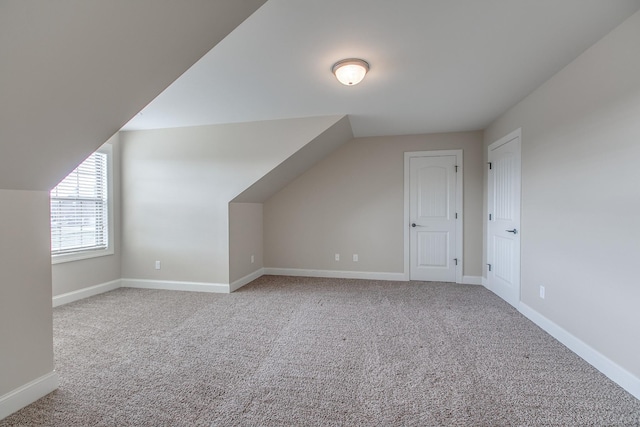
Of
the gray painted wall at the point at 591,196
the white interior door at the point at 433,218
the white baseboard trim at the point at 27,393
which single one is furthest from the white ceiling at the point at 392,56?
the white baseboard trim at the point at 27,393

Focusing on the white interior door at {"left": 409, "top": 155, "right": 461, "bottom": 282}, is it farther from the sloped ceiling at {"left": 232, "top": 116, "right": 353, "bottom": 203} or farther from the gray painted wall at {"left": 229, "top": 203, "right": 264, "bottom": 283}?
the gray painted wall at {"left": 229, "top": 203, "right": 264, "bottom": 283}

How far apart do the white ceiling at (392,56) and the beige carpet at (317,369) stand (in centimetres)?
233

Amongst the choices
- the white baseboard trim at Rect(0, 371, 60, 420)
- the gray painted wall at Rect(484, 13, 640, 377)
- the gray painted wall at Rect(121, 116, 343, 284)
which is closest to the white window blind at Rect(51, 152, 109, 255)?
the gray painted wall at Rect(121, 116, 343, 284)

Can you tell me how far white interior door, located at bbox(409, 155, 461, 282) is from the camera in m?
4.36

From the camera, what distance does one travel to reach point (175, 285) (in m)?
4.06

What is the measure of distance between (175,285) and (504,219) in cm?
456

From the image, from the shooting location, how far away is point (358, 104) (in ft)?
10.4

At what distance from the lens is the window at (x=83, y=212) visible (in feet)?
11.2

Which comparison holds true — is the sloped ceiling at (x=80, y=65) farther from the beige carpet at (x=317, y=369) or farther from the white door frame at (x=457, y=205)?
the white door frame at (x=457, y=205)

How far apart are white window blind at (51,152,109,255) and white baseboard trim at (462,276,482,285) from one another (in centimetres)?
533

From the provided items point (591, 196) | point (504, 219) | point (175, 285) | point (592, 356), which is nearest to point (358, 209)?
point (504, 219)

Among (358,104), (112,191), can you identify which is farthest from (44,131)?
(112,191)

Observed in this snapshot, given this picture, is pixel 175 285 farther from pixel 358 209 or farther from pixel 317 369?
pixel 358 209

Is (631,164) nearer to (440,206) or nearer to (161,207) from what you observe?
(440,206)
